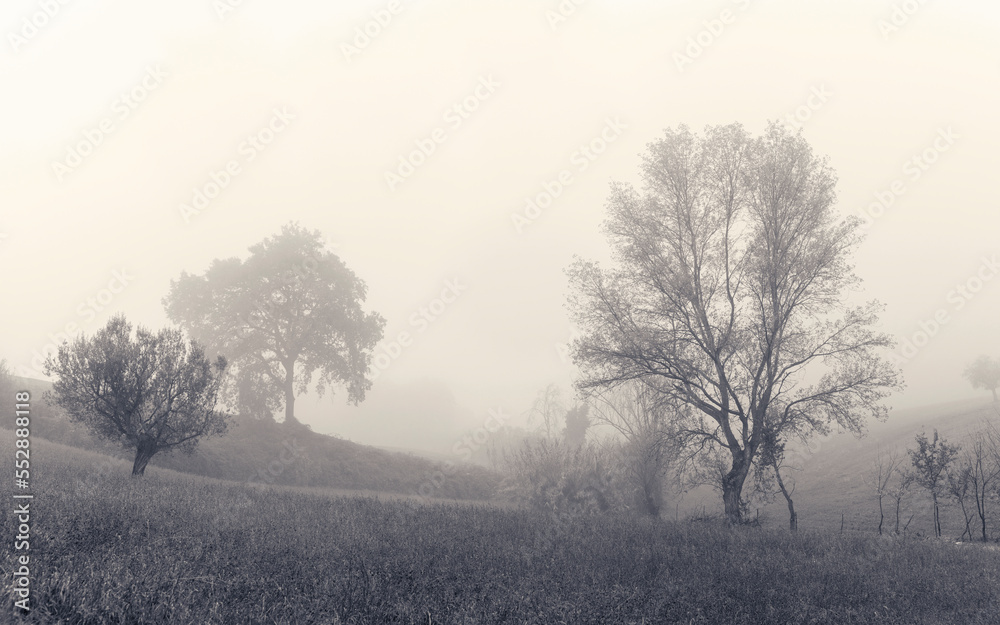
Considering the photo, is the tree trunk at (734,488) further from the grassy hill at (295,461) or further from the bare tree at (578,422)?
the bare tree at (578,422)

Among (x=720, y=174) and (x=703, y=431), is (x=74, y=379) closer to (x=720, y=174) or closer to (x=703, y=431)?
Result: (x=703, y=431)

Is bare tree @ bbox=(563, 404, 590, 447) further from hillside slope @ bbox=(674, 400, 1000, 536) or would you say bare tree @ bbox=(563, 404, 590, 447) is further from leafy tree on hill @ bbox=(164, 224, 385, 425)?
leafy tree on hill @ bbox=(164, 224, 385, 425)

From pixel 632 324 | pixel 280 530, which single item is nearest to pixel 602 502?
pixel 632 324

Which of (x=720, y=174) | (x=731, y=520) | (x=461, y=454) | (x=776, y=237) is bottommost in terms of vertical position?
(x=461, y=454)

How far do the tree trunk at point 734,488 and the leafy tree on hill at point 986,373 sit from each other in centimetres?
6658

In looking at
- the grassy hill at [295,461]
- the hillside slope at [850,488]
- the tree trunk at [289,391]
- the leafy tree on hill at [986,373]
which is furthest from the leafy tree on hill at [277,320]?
the leafy tree on hill at [986,373]

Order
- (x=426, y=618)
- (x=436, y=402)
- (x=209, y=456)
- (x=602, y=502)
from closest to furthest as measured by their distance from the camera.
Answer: (x=426, y=618)
(x=602, y=502)
(x=209, y=456)
(x=436, y=402)

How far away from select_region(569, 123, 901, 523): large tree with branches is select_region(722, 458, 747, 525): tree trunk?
5cm

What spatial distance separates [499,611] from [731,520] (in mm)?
14383

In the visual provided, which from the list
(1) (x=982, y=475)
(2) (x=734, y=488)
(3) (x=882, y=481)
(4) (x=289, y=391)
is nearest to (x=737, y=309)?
(2) (x=734, y=488)

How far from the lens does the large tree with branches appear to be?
1777 cm

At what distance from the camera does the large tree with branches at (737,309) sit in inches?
699

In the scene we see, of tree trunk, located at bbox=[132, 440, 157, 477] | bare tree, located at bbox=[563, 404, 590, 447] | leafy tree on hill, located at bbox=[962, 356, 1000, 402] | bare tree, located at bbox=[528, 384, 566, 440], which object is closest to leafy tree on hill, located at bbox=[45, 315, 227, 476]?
tree trunk, located at bbox=[132, 440, 157, 477]

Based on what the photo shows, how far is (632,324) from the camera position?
1867cm
